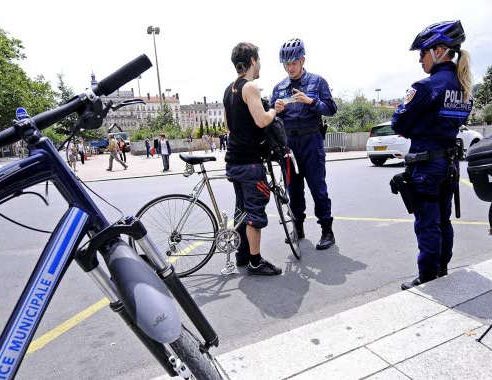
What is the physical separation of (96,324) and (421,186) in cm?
266

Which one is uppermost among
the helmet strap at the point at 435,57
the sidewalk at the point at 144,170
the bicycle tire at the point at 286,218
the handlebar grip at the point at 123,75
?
the helmet strap at the point at 435,57

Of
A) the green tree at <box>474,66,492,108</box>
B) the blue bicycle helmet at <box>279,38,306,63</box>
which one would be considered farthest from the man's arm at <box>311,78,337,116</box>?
the green tree at <box>474,66,492,108</box>

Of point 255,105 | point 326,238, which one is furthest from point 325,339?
point 326,238

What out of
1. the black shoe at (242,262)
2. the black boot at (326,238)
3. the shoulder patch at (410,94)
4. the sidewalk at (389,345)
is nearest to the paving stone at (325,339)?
the sidewalk at (389,345)

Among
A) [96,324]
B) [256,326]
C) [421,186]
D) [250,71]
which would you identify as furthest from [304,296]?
[250,71]

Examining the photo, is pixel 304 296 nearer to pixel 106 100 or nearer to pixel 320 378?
pixel 320 378

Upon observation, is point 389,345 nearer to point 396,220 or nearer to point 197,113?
point 396,220

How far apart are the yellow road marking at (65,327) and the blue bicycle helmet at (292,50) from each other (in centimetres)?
285

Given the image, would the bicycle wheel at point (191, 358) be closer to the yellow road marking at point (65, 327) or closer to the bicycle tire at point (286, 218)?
the yellow road marking at point (65, 327)

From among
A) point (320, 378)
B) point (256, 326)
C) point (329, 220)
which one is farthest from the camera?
point (329, 220)

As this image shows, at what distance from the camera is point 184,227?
3.86 m

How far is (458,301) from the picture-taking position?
267cm

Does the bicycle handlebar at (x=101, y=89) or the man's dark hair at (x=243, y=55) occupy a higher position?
the man's dark hair at (x=243, y=55)

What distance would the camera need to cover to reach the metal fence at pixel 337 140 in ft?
83.1
